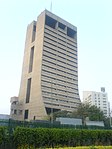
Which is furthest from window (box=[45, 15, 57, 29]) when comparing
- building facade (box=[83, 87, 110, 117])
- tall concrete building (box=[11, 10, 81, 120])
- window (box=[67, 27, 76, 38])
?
building facade (box=[83, 87, 110, 117])

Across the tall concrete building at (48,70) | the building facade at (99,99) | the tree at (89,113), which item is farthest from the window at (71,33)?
the tree at (89,113)

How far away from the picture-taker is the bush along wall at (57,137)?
16.2 meters

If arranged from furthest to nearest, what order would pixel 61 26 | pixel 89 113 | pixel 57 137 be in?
1. pixel 61 26
2. pixel 89 113
3. pixel 57 137

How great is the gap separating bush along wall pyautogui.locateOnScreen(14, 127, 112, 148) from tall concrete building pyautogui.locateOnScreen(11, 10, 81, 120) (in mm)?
84157

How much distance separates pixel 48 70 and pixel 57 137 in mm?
100551

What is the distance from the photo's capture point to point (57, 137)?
1845cm

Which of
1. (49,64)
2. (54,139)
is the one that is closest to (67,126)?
(54,139)

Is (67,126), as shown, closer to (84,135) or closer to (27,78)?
(84,135)

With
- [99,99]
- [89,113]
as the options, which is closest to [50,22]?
[89,113]

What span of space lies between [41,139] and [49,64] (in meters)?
104

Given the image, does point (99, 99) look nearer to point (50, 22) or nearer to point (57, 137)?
point (50, 22)

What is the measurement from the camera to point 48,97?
369 feet

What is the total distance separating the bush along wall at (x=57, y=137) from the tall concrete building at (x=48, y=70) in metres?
84.2

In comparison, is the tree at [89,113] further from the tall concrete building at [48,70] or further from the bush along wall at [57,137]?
the bush along wall at [57,137]
